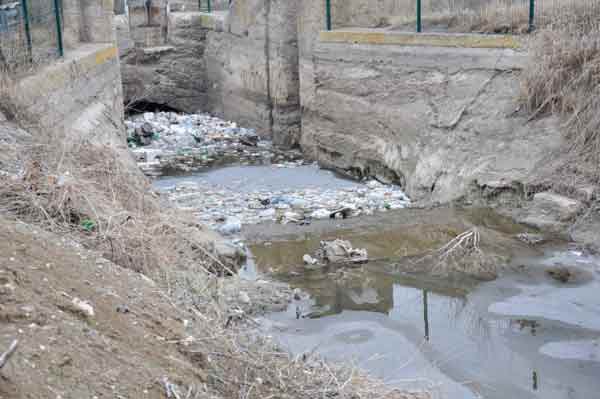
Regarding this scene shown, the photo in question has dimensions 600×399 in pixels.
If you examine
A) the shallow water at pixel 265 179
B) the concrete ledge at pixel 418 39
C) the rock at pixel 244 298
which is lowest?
the shallow water at pixel 265 179

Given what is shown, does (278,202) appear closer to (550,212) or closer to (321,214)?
(321,214)

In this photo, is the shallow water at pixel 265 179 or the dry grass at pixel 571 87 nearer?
the dry grass at pixel 571 87

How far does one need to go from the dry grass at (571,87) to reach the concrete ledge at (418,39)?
44 cm

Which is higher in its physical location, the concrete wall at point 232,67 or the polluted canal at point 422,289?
the concrete wall at point 232,67

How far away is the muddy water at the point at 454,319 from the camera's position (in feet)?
17.2

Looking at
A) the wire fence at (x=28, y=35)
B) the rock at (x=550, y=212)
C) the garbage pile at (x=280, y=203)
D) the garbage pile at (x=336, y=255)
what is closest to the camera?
the garbage pile at (x=336, y=255)

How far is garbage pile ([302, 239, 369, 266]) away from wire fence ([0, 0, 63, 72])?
3.71m

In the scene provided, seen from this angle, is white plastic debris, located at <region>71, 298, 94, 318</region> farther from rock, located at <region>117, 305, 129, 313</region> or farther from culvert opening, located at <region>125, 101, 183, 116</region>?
culvert opening, located at <region>125, 101, 183, 116</region>

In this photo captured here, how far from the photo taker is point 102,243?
A: 17.6 ft

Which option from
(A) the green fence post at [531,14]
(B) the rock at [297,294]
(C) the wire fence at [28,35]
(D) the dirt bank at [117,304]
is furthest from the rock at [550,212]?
(C) the wire fence at [28,35]

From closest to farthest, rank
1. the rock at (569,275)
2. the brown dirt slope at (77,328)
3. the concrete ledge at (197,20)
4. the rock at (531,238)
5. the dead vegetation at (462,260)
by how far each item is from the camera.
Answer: the brown dirt slope at (77,328) < the rock at (569,275) < the dead vegetation at (462,260) < the rock at (531,238) < the concrete ledge at (197,20)

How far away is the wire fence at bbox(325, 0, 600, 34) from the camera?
9.41 metres

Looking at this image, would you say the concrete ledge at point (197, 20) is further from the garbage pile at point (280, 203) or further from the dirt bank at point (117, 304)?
the dirt bank at point (117, 304)

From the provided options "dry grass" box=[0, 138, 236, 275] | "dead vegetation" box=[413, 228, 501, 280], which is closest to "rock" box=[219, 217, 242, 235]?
"dry grass" box=[0, 138, 236, 275]
